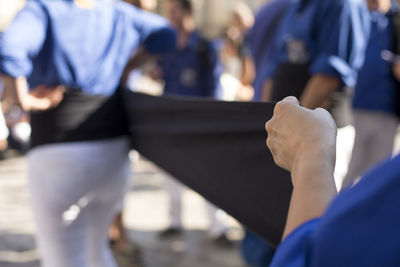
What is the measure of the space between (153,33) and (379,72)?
61.5 inches

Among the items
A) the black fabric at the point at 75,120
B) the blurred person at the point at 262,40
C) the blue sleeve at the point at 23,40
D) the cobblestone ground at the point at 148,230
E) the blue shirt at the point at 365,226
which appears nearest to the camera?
the blue shirt at the point at 365,226

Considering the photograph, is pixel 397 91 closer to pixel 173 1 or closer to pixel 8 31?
pixel 173 1

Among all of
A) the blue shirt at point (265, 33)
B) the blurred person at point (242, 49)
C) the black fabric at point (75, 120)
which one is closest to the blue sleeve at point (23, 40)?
the black fabric at point (75, 120)

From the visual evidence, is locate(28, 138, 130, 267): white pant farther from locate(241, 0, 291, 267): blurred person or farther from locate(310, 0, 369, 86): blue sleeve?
locate(241, 0, 291, 267): blurred person

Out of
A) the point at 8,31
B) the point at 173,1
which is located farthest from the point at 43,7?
the point at 173,1

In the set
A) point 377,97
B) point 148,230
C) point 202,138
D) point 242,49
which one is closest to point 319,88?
point 202,138

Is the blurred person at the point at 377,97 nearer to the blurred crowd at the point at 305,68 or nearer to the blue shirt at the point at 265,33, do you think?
the blurred crowd at the point at 305,68

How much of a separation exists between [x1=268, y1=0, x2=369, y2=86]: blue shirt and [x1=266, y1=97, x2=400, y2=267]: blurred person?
1404 mm

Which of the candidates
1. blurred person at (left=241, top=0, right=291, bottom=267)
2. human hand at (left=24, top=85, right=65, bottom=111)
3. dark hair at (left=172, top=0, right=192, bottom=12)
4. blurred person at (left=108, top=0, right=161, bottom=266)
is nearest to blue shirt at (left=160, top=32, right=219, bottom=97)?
dark hair at (left=172, top=0, right=192, bottom=12)

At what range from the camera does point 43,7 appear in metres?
1.82

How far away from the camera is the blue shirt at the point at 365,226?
1.79 feet

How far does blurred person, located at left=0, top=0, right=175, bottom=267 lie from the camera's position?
180 cm

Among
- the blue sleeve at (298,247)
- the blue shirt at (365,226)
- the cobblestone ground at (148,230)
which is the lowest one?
the cobblestone ground at (148,230)

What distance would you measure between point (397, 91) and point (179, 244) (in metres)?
1.91
